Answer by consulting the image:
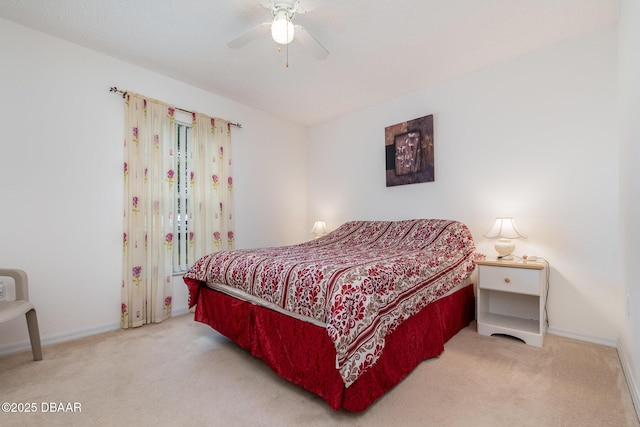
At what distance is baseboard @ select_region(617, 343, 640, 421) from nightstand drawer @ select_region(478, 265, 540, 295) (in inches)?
22.9

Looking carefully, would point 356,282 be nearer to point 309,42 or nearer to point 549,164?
point 309,42

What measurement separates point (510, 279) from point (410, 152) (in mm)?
1770

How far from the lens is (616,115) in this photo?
7.43ft

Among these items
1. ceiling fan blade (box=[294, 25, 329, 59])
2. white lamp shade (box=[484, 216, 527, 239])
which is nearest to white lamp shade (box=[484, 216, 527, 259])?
white lamp shade (box=[484, 216, 527, 239])

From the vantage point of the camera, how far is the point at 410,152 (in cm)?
347

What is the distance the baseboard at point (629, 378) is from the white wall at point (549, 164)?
30cm

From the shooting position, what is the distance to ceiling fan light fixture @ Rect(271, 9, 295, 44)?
1.91 meters

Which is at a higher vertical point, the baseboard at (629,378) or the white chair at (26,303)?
the white chair at (26,303)

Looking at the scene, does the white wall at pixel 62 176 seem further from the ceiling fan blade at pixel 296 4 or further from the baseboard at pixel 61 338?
the ceiling fan blade at pixel 296 4

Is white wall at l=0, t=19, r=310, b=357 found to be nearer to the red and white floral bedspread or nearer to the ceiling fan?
the red and white floral bedspread

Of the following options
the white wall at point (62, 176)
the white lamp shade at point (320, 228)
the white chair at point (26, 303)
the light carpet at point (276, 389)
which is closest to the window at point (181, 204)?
the white wall at point (62, 176)

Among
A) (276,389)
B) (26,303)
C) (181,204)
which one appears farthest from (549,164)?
(26,303)

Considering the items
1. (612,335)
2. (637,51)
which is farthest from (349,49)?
(612,335)

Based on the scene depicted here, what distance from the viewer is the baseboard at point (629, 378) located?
58.2 inches
